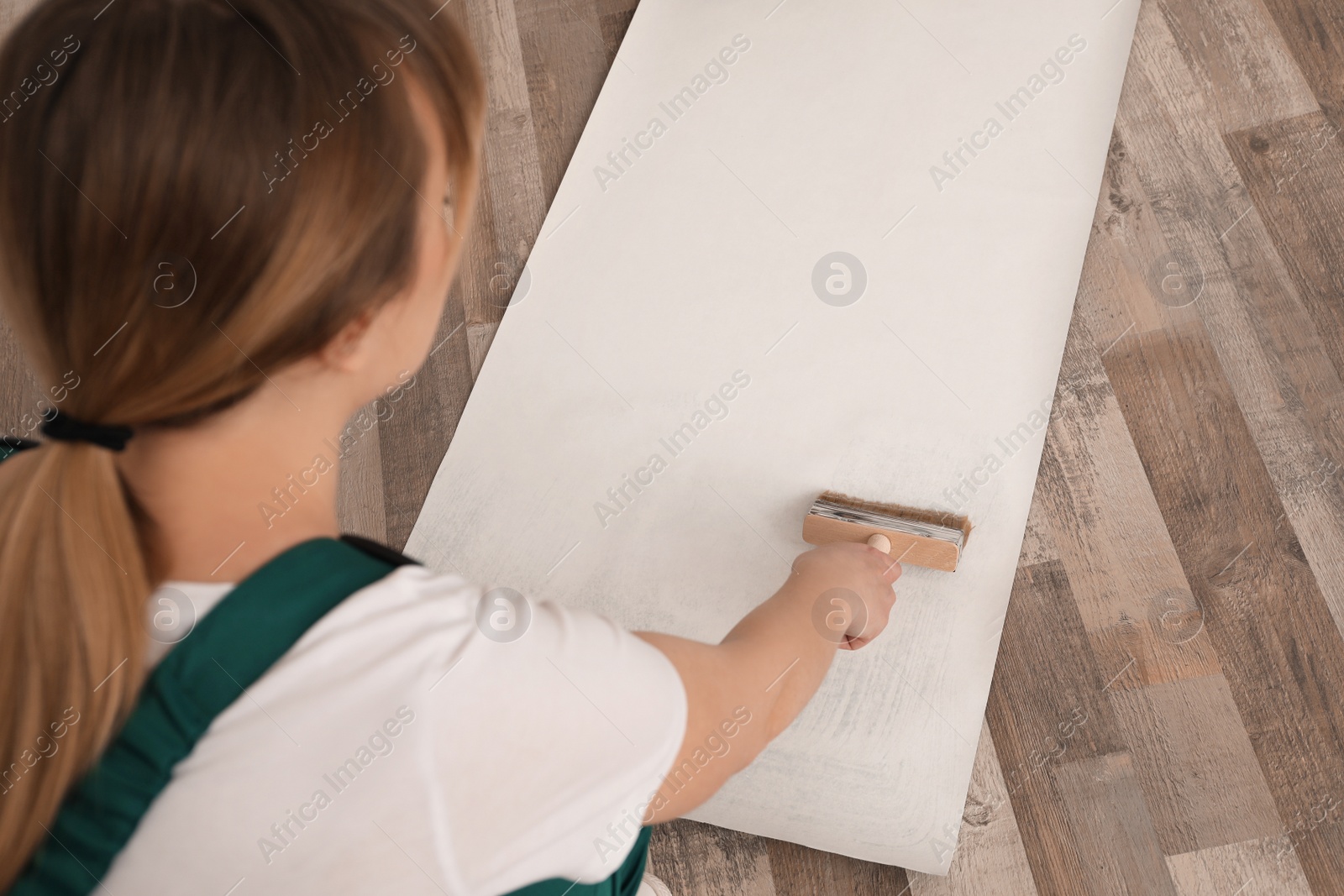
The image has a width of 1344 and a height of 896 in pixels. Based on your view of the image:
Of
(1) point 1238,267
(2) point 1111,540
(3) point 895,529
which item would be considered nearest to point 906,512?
(3) point 895,529

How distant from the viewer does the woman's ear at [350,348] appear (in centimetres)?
43

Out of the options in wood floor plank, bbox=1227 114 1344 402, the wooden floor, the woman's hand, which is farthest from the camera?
wood floor plank, bbox=1227 114 1344 402

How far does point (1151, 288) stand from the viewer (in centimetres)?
95

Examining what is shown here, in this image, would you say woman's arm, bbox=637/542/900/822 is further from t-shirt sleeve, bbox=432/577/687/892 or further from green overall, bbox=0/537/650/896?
green overall, bbox=0/537/650/896

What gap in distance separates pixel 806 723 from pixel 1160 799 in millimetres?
295

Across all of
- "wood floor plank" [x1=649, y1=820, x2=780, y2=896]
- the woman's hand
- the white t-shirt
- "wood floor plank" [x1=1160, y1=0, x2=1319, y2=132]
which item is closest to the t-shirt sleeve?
the white t-shirt

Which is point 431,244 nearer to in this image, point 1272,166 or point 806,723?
point 806,723

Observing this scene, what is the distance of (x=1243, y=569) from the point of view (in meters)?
0.83

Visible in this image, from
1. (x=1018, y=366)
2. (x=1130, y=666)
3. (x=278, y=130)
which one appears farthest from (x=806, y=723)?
(x=278, y=130)

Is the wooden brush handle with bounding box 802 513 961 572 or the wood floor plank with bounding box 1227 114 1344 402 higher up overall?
the wooden brush handle with bounding box 802 513 961 572

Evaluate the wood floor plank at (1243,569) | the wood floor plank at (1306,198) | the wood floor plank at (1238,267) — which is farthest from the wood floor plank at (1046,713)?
the wood floor plank at (1306,198)

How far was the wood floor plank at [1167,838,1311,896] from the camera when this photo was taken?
746 mm

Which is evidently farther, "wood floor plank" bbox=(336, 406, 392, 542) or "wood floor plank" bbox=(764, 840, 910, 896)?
"wood floor plank" bbox=(336, 406, 392, 542)

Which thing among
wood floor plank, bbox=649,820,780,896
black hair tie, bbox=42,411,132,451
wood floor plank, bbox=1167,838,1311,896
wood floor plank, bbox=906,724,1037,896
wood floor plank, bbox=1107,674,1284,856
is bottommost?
wood floor plank, bbox=1167,838,1311,896
